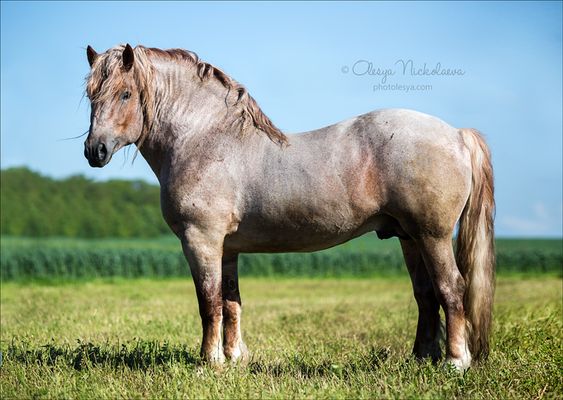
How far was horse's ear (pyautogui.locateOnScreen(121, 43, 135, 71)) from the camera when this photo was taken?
19.3ft

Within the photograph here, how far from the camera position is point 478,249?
19.8 feet

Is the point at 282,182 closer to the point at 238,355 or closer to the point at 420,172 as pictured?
the point at 420,172

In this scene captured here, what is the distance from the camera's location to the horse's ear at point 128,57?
589 cm

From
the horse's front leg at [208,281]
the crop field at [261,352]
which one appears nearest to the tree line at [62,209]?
the crop field at [261,352]

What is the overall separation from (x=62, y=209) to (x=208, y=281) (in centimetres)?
2503

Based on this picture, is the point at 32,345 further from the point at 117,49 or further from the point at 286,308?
the point at 286,308

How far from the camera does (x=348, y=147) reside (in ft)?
18.7

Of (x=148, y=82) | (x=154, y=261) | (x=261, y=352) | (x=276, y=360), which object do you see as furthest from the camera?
(x=154, y=261)

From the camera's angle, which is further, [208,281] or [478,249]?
[478,249]

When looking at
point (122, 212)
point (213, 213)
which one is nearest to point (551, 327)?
point (213, 213)

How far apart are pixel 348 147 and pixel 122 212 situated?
31862 mm

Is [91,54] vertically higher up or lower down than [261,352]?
higher up

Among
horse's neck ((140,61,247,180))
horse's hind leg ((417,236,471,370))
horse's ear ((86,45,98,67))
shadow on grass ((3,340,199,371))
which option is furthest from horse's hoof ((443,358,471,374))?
horse's ear ((86,45,98,67))

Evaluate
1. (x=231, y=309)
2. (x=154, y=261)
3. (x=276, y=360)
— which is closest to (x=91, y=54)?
(x=231, y=309)
